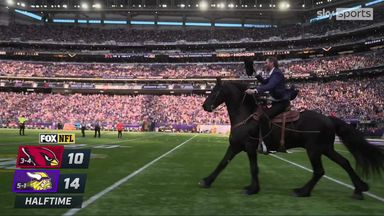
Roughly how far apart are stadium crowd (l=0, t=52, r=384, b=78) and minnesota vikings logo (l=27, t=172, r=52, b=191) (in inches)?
2864

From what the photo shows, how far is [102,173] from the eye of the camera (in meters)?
10.7

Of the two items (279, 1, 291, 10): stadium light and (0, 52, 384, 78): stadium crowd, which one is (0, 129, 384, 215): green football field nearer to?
(0, 52, 384, 78): stadium crowd

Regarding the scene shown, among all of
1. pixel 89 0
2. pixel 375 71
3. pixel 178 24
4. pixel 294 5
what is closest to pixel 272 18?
pixel 294 5

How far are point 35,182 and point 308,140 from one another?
18.4ft

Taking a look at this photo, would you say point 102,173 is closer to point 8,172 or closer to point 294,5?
point 8,172

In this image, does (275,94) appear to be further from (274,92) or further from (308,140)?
(308,140)

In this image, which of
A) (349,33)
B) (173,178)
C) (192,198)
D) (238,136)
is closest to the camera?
(192,198)

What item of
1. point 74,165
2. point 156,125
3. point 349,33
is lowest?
point 156,125

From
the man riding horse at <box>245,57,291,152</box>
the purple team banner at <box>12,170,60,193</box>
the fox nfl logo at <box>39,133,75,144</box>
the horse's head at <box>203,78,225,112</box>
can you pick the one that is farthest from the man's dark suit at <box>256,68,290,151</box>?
the fox nfl logo at <box>39,133,75,144</box>

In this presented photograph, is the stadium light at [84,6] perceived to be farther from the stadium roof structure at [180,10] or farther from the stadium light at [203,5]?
the stadium light at [203,5]

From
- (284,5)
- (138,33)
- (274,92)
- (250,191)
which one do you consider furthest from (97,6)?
(250,191)

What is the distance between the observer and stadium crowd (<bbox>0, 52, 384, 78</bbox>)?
76562mm

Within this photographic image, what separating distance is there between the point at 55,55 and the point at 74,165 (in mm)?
87751
